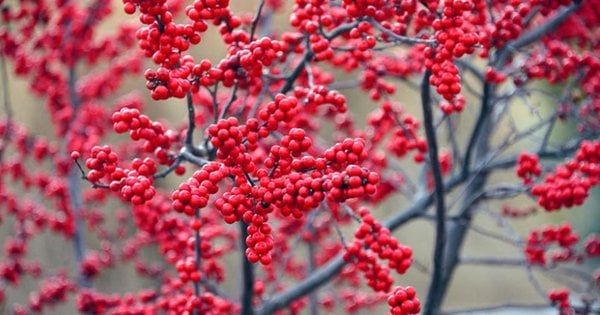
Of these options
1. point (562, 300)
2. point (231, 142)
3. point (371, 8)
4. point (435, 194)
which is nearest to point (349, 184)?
point (231, 142)

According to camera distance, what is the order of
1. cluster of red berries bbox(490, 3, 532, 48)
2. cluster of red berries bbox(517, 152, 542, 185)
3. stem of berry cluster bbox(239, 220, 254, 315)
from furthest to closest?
1. cluster of red berries bbox(517, 152, 542, 185)
2. stem of berry cluster bbox(239, 220, 254, 315)
3. cluster of red berries bbox(490, 3, 532, 48)

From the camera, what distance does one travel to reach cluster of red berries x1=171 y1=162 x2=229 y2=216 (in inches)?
54.2

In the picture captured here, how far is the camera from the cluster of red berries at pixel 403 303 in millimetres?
1479

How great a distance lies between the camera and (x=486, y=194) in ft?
7.33

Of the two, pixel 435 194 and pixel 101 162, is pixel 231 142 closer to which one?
pixel 101 162

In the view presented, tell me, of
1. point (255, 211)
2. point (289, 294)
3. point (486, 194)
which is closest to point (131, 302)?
point (289, 294)

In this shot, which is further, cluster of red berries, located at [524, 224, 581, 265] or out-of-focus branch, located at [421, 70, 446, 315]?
cluster of red berries, located at [524, 224, 581, 265]

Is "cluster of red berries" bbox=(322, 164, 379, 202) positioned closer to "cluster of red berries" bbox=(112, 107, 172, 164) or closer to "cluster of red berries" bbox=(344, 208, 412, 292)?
"cluster of red berries" bbox=(344, 208, 412, 292)

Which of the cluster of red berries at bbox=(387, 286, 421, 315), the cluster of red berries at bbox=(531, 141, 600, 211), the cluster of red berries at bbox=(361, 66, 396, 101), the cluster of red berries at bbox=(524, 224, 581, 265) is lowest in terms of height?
the cluster of red berries at bbox=(387, 286, 421, 315)

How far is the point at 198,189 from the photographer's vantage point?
54.8 inches

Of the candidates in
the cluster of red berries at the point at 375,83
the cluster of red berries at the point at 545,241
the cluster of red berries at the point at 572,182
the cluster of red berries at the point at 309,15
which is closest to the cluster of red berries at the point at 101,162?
the cluster of red berries at the point at 309,15

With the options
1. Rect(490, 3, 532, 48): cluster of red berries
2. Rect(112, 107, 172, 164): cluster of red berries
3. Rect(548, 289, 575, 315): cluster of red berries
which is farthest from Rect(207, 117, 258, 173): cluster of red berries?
Rect(548, 289, 575, 315): cluster of red berries

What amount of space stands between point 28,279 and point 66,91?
2.21m

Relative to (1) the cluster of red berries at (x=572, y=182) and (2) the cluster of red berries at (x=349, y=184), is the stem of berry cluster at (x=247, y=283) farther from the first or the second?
(1) the cluster of red berries at (x=572, y=182)
